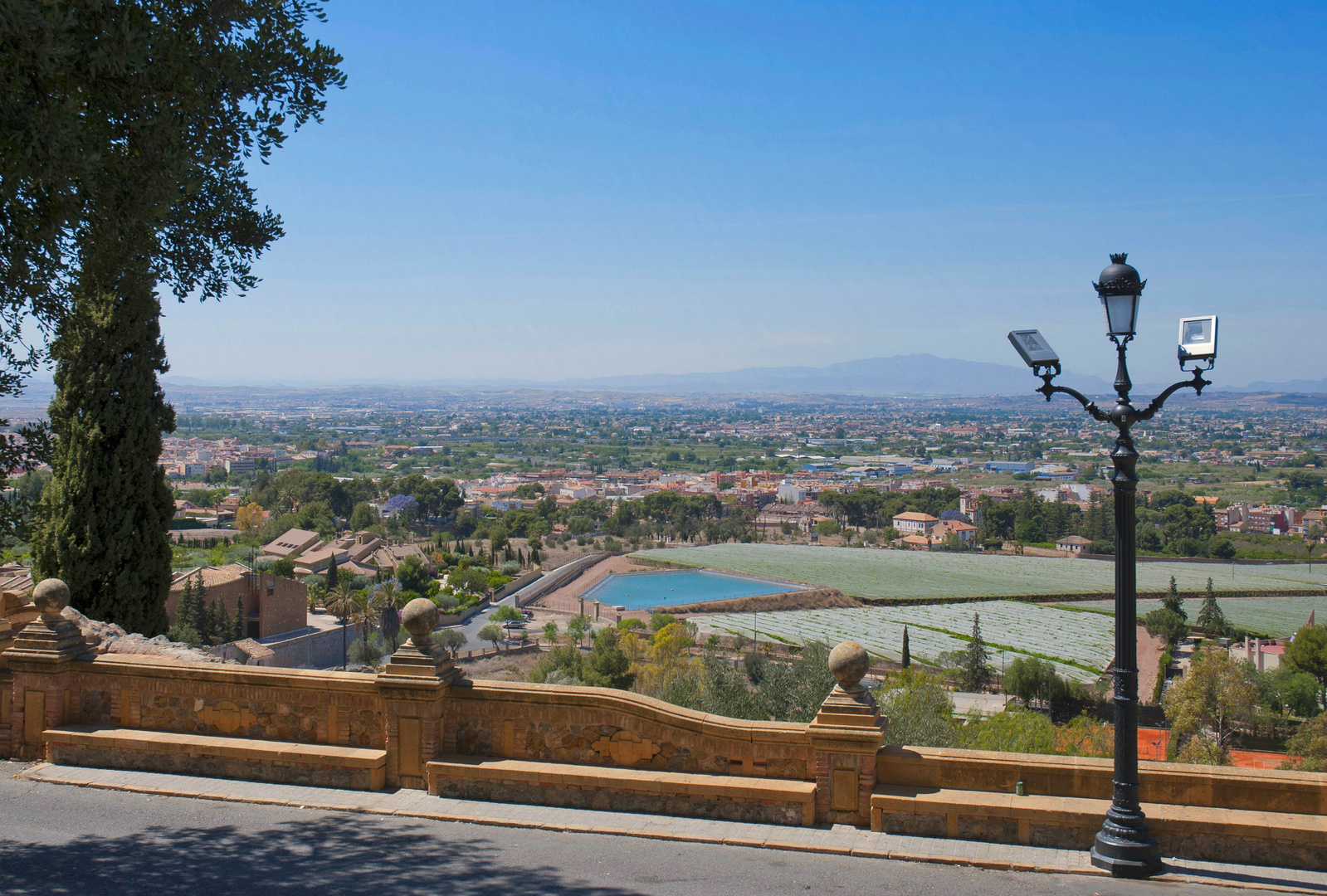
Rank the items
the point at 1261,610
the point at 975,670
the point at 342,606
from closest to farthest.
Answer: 1. the point at 342,606
2. the point at 975,670
3. the point at 1261,610

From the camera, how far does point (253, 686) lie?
23.5 feet

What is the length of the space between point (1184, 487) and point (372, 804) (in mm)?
146180

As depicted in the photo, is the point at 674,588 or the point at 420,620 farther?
the point at 674,588

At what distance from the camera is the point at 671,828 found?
6.02 m

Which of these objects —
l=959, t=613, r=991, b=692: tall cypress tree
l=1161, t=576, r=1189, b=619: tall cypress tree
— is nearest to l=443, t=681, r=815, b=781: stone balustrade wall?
l=959, t=613, r=991, b=692: tall cypress tree

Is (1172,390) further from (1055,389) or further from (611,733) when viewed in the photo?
(611,733)

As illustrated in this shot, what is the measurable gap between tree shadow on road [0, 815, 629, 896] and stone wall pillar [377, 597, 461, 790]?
0.59 meters

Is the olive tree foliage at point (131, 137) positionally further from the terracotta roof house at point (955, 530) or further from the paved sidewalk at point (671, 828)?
the terracotta roof house at point (955, 530)

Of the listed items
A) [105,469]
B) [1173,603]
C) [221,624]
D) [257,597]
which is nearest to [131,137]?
[105,469]

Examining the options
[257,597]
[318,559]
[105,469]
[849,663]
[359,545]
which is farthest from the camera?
[359,545]

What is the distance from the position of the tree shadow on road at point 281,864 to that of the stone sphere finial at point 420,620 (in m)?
1.24

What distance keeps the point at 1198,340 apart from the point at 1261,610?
217 ft

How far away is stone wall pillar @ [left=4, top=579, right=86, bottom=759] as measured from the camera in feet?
24.1

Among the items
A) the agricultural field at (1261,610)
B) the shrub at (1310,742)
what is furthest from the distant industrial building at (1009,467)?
the shrub at (1310,742)
